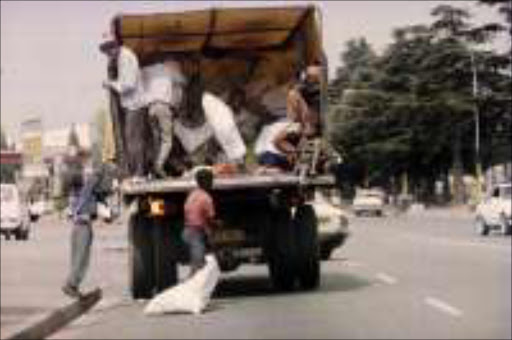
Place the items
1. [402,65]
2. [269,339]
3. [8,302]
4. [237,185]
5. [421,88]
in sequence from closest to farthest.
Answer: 1. [269,339]
2. [8,302]
3. [237,185]
4. [421,88]
5. [402,65]

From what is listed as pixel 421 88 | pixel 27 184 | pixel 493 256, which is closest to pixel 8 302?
pixel 493 256

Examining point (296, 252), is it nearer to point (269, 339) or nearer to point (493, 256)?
point (269, 339)

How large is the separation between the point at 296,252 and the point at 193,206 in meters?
2.47

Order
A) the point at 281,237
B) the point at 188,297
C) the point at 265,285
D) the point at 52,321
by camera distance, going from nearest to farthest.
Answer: the point at 52,321
the point at 188,297
the point at 281,237
the point at 265,285

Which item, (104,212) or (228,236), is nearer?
(104,212)

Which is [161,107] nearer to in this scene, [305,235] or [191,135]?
[191,135]

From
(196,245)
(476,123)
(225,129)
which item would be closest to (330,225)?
(225,129)

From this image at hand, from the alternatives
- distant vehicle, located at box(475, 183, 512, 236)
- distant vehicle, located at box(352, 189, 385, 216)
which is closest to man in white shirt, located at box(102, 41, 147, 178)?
distant vehicle, located at box(475, 183, 512, 236)

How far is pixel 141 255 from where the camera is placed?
23.7m

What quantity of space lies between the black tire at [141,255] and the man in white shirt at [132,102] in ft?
2.26

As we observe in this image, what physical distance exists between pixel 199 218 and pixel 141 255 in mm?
1796

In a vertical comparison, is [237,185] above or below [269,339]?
above

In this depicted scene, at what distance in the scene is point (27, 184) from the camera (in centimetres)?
5641

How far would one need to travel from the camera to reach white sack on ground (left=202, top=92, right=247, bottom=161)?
24031 mm
